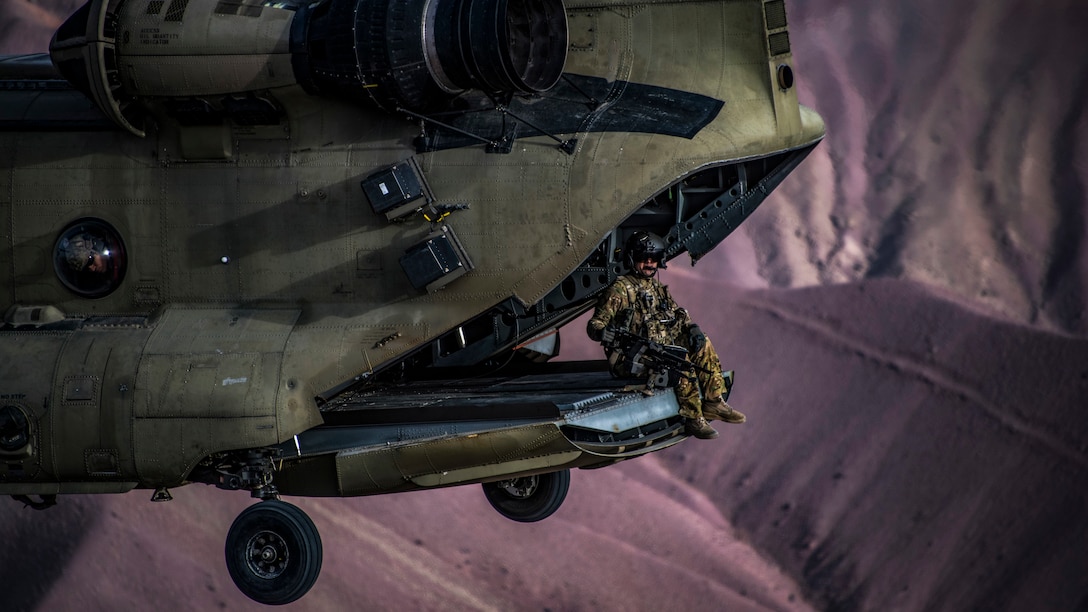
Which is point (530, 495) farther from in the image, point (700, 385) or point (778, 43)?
point (778, 43)

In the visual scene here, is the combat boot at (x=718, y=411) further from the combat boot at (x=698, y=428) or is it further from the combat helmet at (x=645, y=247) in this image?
the combat helmet at (x=645, y=247)

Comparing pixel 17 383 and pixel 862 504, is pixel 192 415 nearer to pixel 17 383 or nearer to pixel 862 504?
pixel 17 383

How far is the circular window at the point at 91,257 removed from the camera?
12914 millimetres

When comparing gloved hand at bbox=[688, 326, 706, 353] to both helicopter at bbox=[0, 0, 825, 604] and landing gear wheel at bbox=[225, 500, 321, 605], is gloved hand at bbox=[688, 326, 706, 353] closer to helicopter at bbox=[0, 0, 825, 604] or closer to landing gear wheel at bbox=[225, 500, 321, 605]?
helicopter at bbox=[0, 0, 825, 604]

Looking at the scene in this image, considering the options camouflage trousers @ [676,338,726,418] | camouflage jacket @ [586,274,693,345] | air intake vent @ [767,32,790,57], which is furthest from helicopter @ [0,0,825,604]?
camouflage jacket @ [586,274,693,345]

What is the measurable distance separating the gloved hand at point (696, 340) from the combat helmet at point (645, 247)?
0.65 meters

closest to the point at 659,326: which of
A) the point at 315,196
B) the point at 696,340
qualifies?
the point at 696,340

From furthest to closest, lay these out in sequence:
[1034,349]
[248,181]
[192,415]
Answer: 1. [1034,349]
2. [248,181]
3. [192,415]

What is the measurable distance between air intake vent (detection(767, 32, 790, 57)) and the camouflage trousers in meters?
2.70

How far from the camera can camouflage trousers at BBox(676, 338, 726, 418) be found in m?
12.3

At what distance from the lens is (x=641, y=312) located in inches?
489

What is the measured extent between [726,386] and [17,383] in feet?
20.5

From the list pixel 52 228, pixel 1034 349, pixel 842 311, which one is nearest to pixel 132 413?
pixel 52 228

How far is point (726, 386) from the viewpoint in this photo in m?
12.6
